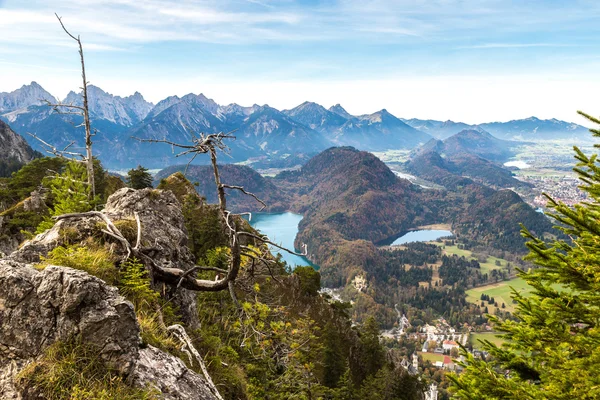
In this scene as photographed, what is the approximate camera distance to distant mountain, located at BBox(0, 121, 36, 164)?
116m

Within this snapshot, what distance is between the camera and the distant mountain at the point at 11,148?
116125mm

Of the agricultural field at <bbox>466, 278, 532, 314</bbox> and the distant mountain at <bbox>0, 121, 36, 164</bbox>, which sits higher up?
the distant mountain at <bbox>0, 121, 36, 164</bbox>

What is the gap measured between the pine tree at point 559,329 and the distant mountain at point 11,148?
14282cm

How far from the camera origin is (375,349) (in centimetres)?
4444

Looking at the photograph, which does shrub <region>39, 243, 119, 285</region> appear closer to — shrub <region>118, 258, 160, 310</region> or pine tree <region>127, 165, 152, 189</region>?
shrub <region>118, 258, 160, 310</region>

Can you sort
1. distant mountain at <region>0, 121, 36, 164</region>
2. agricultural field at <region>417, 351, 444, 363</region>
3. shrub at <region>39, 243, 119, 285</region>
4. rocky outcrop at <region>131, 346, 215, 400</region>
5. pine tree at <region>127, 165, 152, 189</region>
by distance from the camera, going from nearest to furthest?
rocky outcrop at <region>131, 346, 215, 400</region> → shrub at <region>39, 243, 119, 285</region> → pine tree at <region>127, 165, 152, 189</region> → agricultural field at <region>417, 351, 444, 363</region> → distant mountain at <region>0, 121, 36, 164</region>

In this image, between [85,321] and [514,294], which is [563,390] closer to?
[514,294]

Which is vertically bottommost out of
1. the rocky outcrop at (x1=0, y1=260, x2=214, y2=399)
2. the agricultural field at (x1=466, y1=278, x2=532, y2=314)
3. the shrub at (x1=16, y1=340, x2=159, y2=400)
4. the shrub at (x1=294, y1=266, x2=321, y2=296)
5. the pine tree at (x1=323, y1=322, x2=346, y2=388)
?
the agricultural field at (x1=466, y1=278, x2=532, y2=314)

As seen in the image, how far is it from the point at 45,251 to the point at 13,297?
287 cm

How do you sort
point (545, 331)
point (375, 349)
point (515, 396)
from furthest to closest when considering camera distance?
point (375, 349), point (545, 331), point (515, 396)

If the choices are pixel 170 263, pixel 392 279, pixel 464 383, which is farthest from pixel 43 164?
pixel 392 279

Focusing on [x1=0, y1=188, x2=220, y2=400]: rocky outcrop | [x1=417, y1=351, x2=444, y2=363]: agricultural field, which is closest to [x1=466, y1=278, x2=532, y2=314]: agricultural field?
[x1=417, y1=351, x2=444, y2=363]: agricultural field

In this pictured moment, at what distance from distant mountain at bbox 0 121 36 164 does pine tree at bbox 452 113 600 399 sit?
469 feet

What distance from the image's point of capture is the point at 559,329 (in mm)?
6504
